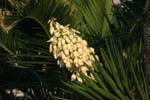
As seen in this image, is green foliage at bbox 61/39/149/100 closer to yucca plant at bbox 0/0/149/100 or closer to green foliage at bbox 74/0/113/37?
yucca plant at bbox 0/0/149/100

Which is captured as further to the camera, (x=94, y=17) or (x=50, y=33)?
(x=94, y=17)

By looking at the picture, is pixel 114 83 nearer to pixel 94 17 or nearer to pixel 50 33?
pixel 50 33

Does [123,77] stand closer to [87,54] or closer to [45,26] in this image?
[87,54]

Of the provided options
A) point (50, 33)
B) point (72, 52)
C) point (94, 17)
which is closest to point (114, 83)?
point (72, 52)

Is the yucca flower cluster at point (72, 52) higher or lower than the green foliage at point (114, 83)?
higher

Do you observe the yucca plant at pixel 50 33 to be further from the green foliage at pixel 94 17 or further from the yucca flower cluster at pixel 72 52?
the yucca flower cluster at pixel 72 52

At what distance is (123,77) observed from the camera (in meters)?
2.60

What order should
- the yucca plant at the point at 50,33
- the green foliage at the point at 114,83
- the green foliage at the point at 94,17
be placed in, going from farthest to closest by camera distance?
1. the green foliage at the point at 94,17
2. the yucca plant at the point at 50,33
3. the green foliage at the point at 114,83

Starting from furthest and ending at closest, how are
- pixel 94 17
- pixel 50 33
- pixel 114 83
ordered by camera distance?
pixel 94 17 → pixel 50 33 → pixel 114 83

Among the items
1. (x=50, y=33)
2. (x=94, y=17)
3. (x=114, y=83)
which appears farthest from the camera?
(x=94, y=17)

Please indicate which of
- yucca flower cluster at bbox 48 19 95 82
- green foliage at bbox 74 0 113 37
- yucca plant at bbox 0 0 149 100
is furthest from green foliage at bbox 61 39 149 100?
green foliage at bbox 74 0 113 37

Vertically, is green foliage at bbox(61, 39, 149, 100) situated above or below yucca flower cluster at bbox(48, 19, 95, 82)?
below

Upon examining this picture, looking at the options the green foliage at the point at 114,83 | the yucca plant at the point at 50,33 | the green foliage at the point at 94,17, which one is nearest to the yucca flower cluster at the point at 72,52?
the green foliage at the point at 114,83

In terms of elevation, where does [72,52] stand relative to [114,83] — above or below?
above
